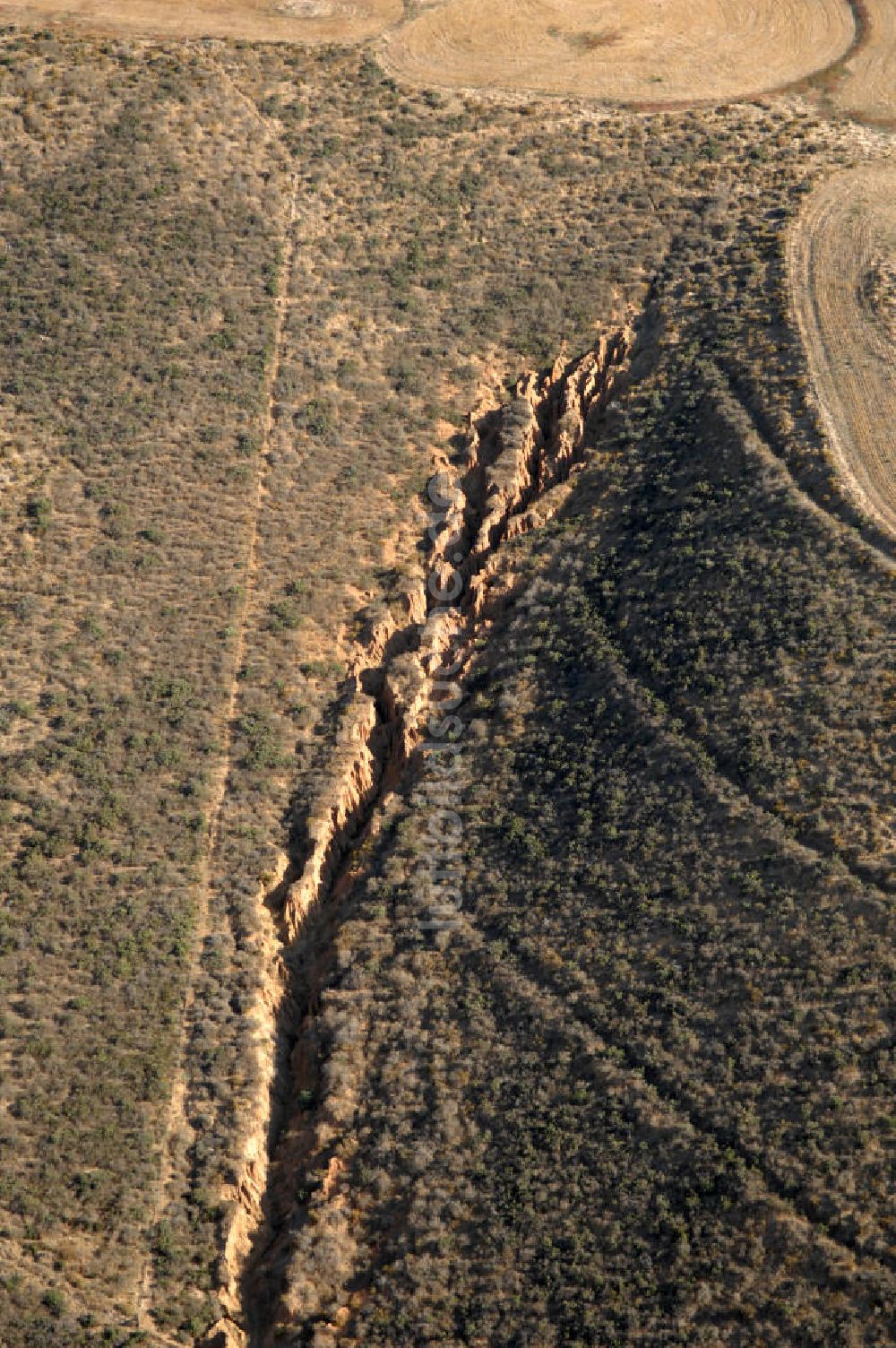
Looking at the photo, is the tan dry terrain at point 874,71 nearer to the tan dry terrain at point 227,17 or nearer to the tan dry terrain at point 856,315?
the tan dry terrain at point 856,315

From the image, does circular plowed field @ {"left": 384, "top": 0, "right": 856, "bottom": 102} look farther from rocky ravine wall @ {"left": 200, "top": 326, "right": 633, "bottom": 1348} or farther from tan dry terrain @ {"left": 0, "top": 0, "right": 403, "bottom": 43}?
rocky ravine wall @ {"left": 200, "top": 326, "right": 633, "bottom": 1348}

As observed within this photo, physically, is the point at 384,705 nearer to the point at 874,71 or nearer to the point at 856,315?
the point at 856,315

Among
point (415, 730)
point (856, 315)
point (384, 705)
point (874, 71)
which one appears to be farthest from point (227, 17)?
point (415, 730)

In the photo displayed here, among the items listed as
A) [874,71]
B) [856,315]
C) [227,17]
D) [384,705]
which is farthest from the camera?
[227,17]

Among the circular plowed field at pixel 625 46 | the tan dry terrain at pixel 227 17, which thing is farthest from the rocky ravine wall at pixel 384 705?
the tan dry terrain at pixel 227 17

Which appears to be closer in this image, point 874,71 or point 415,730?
point 415,730

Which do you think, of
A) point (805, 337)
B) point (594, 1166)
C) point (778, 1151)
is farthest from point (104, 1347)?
point (805, 337)
